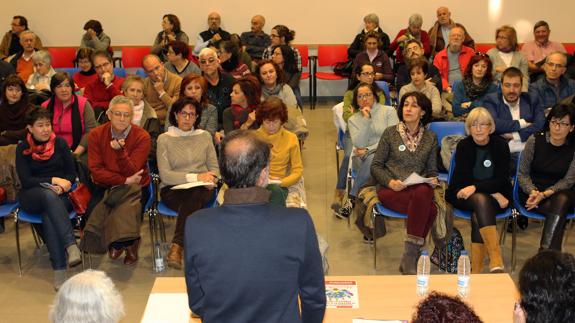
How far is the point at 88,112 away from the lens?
5781 mm

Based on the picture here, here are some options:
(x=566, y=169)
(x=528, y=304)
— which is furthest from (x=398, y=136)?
(x=528, y=304)

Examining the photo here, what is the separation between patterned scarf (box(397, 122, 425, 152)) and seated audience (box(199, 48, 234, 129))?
192 centimetres

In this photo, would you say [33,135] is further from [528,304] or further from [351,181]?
[528,304]

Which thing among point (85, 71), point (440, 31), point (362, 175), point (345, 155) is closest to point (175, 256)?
point (362, 175)

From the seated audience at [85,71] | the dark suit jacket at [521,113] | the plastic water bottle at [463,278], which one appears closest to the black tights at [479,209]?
the dark suit jacket at [521,113]

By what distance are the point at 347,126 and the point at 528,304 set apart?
3723 millimetres

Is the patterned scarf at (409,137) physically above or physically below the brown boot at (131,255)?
above

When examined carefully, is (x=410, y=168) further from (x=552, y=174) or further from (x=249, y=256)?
(x=249, y=256)

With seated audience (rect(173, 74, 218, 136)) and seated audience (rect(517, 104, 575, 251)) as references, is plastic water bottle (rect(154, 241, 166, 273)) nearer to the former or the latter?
seated audience (rect(173, 74, 218, 136))

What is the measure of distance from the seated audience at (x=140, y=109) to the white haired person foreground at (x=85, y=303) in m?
3.36

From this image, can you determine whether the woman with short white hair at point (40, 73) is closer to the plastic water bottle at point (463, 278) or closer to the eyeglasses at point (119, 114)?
the eyeglasses at point (119, 114)

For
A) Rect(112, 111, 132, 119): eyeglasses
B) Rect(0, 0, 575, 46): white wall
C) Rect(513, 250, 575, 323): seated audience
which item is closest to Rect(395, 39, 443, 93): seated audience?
Rect(0, 0, 575, 46): white wall

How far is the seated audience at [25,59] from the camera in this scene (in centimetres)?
852

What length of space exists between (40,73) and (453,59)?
4604 millimetres
